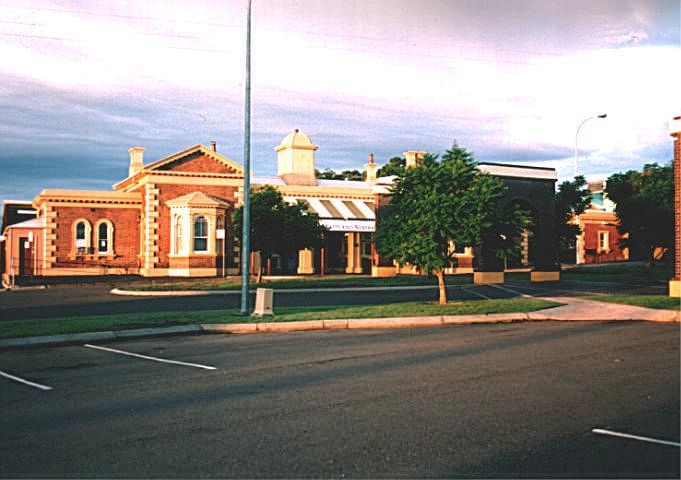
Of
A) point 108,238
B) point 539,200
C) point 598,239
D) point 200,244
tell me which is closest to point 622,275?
point 539,200

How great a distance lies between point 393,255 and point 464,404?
45.4ft

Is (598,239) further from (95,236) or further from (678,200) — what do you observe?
(95,236)

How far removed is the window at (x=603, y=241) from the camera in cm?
6338

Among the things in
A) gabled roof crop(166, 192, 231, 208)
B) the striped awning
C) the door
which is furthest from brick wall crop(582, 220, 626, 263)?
the door

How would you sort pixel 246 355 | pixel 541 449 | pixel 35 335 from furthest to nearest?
1. pixel 35 335
2. pixel 246 355
3. pixel 541 449

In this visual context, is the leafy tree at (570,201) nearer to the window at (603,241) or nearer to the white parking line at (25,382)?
the window at (603,241)

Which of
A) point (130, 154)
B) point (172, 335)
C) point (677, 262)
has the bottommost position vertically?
point (172, 335)

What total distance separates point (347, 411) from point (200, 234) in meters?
33.8

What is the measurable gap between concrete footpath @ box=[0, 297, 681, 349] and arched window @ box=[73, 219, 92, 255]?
88.5 ft

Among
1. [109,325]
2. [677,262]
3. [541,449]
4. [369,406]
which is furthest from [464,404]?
[677,262]

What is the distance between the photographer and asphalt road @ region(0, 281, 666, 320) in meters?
22.2

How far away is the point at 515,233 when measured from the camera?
2291 cm

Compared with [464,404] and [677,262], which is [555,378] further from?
[677,262]

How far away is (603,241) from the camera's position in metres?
63.8
